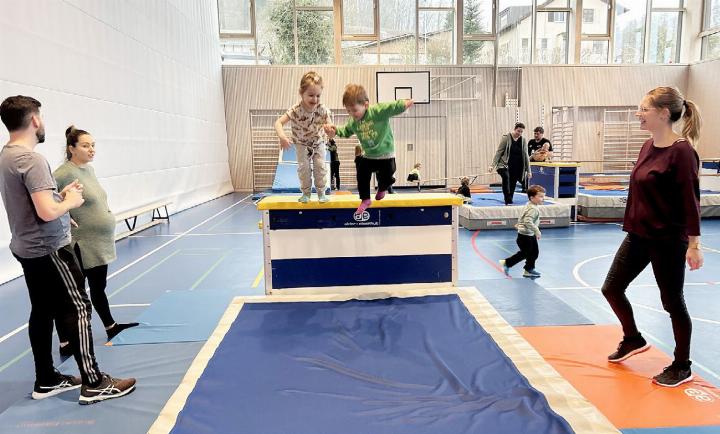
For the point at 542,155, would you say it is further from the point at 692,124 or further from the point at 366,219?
the point at 692,124

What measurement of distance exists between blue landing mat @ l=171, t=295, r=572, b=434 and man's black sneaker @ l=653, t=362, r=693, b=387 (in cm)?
80

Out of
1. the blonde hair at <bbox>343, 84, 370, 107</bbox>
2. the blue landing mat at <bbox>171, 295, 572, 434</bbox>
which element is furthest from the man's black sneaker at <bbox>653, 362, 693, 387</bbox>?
the blonde hair at <bbox>343, 84, 370, 107</bbox>

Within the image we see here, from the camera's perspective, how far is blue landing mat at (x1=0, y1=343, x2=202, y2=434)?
217cm

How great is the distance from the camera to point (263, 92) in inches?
556

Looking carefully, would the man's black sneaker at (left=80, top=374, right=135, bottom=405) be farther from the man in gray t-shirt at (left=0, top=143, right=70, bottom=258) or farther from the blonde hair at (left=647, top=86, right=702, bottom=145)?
the blonde hair at (left=647, top=86, right=702, bottom=145)

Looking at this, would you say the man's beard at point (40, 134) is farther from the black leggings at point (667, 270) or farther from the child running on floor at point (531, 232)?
the child running on floor at point (531, 232)

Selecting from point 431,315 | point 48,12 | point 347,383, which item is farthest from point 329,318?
point 48,12

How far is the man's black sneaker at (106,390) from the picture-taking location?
239cm

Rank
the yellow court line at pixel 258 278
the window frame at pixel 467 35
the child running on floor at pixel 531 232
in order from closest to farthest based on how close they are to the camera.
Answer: the yellow court line at pixel 258 278
the child running on floor at pixel 531 232
the window frame at pixel 467 35

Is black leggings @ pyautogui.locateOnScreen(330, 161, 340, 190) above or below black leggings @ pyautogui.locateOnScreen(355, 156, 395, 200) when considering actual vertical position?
below

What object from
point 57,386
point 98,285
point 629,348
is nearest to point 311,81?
point 98,285

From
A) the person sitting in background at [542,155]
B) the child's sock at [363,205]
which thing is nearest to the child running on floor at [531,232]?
the child's sock at [363,205]

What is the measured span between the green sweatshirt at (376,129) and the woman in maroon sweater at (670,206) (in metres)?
1.46

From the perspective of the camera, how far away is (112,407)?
7.70 ft
